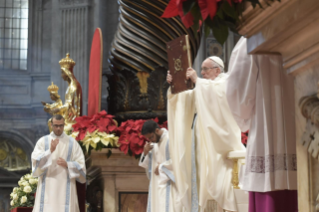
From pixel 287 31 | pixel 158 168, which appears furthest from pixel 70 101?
pixel 287 31

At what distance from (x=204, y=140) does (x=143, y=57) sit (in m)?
2.43

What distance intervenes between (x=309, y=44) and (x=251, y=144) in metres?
0.73

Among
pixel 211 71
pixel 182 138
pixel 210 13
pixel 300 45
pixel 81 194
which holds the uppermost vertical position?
pixel 211 71

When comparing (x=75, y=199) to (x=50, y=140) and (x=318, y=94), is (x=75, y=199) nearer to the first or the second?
(x=50, y=140)

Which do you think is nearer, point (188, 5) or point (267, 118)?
point (188, 5)

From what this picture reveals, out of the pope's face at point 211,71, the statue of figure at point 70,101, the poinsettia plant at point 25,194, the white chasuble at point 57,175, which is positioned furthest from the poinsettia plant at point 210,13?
the statue of figure at point 70,101

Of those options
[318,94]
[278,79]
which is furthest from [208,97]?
[318,94]

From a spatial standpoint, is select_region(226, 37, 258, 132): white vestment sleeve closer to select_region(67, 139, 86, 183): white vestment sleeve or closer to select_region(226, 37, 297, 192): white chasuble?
select_region(226, 37, 297, 192): white chasuble

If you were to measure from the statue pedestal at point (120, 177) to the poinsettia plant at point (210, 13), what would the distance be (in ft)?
14.4

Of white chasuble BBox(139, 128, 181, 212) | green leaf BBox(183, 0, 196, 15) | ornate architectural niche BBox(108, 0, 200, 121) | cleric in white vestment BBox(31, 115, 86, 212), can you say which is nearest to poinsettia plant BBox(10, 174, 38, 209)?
cleric in white vestment BBox(31, 115, 86, 212)

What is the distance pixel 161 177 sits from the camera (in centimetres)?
562

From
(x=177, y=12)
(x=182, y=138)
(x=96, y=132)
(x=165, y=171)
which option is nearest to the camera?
(x=177, y=12)

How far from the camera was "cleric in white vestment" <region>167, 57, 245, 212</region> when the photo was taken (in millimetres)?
4414

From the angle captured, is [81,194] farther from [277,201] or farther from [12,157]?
[12,157]
